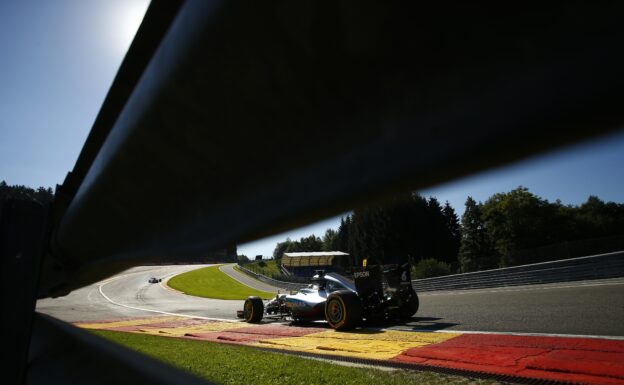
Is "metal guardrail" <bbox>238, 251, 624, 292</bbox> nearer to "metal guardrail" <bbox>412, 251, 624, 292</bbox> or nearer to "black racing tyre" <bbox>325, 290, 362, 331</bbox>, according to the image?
"metal guardrail" <bbox>412, 251, 624, 292</bbox>

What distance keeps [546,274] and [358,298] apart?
13.1 m

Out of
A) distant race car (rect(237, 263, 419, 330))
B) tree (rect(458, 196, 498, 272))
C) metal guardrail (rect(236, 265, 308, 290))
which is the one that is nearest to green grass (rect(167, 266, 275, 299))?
metal guardrail (rect(236, 265, 308, 290))

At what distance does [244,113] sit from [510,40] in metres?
0.39

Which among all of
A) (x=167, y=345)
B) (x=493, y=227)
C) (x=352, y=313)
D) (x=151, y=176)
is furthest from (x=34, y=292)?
(x=493, y=227)

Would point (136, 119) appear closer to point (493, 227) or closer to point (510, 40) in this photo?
point (510, 40)

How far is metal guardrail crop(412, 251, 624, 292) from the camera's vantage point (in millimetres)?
15680

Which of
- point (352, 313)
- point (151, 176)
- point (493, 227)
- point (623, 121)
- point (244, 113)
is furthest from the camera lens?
point (493, 227)

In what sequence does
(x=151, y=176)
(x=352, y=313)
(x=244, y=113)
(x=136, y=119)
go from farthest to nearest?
1. (x=352, y=313)
2. (x=151, y=176)
3. (x=136, y=119)
4. (x=244, y=113)

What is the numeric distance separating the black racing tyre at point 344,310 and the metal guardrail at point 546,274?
12.9 metres

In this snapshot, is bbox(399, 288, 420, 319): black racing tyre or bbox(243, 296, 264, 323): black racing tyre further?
bbox(243, 296, 264, 323): black racing tyre

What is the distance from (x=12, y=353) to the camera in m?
1.58

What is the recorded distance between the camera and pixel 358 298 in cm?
891

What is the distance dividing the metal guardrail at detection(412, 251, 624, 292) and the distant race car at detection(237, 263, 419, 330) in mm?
11227

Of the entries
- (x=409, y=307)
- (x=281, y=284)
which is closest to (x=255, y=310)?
(x=409, y=307)
